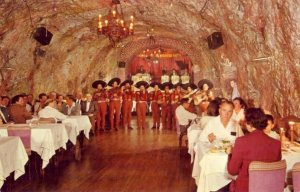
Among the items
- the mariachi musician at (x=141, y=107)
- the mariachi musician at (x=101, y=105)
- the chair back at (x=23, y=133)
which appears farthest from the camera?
the mariachi musician at (x=141, y=107)

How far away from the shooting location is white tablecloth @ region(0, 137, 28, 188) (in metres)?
5.98

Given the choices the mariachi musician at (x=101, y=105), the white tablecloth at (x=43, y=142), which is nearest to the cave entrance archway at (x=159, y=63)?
the mariachi musician at (x=101, y=105)

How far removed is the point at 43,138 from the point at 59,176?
751mm

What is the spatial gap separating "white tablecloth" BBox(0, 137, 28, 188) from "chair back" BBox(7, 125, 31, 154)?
26.8 inches

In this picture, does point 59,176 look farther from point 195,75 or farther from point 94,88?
point 195,75

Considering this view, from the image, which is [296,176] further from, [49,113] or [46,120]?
[49,113]

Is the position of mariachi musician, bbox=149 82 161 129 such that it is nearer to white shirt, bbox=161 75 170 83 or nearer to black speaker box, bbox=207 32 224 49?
black speaker box, bbox=207 32 224 49

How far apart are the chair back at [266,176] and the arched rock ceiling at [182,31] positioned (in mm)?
3492

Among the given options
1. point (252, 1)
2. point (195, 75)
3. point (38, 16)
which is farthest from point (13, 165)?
point (195, 75)

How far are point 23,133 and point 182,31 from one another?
9.70 metres

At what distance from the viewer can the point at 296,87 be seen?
7543 millimetres

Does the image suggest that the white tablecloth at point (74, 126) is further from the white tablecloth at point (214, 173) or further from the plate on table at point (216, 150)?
the white tablecloth at point (214, 173)

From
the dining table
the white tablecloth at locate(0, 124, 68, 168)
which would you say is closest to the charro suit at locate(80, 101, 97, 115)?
the white tablecloth at locate(0, 124, 68, 168)

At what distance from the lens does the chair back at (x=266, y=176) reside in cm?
387
